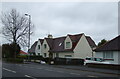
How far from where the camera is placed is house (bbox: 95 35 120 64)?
30219mm

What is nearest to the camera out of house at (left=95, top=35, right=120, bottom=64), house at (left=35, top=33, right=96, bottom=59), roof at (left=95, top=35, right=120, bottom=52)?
house at (left=95, top=35, right=120, bottom=64)

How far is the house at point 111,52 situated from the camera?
3022 cm

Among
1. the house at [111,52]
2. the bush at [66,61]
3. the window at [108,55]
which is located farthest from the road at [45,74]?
the bush at [66,61]

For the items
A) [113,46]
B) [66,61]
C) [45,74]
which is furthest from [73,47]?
[45,74]

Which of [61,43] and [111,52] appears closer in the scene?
[111,52]

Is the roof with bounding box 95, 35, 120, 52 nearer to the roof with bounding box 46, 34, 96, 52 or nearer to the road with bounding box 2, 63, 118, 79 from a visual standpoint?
the roof with bounding box 46, 34, 96, 52

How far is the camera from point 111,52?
3148cm

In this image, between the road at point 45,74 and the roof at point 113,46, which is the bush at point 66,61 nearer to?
the roof at point 113,46

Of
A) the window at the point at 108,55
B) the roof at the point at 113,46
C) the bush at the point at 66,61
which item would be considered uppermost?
the roof at the point at 113,46

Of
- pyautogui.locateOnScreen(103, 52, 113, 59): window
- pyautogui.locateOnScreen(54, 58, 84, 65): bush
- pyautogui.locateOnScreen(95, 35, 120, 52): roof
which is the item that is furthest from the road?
pyautogui.locateOnScreen(54, 58, 84, 65): bush

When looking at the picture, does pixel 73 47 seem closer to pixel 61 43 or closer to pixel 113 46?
pixel 61 43

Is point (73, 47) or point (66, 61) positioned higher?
point (73, 47)

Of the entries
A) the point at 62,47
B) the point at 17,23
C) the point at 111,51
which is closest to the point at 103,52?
the point at 111,51

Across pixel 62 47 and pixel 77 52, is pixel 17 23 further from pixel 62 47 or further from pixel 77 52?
pixel 77 52
